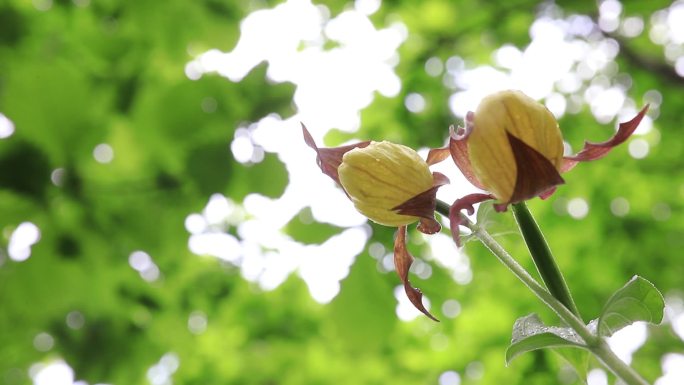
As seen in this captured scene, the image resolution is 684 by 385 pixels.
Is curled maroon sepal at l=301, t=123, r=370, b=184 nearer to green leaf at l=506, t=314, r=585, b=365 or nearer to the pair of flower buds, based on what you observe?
the pair of flower buds

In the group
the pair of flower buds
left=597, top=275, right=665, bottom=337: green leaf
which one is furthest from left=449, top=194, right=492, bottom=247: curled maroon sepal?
left=597, top=275, right=665, bottom=337: green leaf

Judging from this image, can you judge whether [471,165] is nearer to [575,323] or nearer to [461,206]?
→ [461,206]

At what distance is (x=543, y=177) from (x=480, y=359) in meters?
1.85

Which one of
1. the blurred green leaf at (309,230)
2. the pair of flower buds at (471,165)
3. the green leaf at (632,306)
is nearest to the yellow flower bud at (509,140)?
the pair of flower buds at (471,165)

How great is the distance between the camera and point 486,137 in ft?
1.52

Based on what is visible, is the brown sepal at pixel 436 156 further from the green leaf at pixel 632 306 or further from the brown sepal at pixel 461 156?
the green leaf at pixel 632 306

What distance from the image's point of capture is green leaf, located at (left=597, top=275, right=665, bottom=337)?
19.1 inches

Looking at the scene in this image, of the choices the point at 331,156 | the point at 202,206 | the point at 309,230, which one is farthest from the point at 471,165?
the point at 202,206

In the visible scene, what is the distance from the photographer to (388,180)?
500 millimetres

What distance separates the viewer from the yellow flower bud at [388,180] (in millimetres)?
499

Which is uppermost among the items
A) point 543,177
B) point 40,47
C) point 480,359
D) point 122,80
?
point 40,47

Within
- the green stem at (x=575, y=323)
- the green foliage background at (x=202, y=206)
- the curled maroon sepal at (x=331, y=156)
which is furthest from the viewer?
the green foliage background at (x=202, y=206)

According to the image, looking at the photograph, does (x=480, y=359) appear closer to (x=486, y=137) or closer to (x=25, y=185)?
(x=25, y=185)

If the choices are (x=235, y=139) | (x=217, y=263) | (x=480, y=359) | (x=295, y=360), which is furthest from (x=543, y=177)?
(x=217, y=263)
